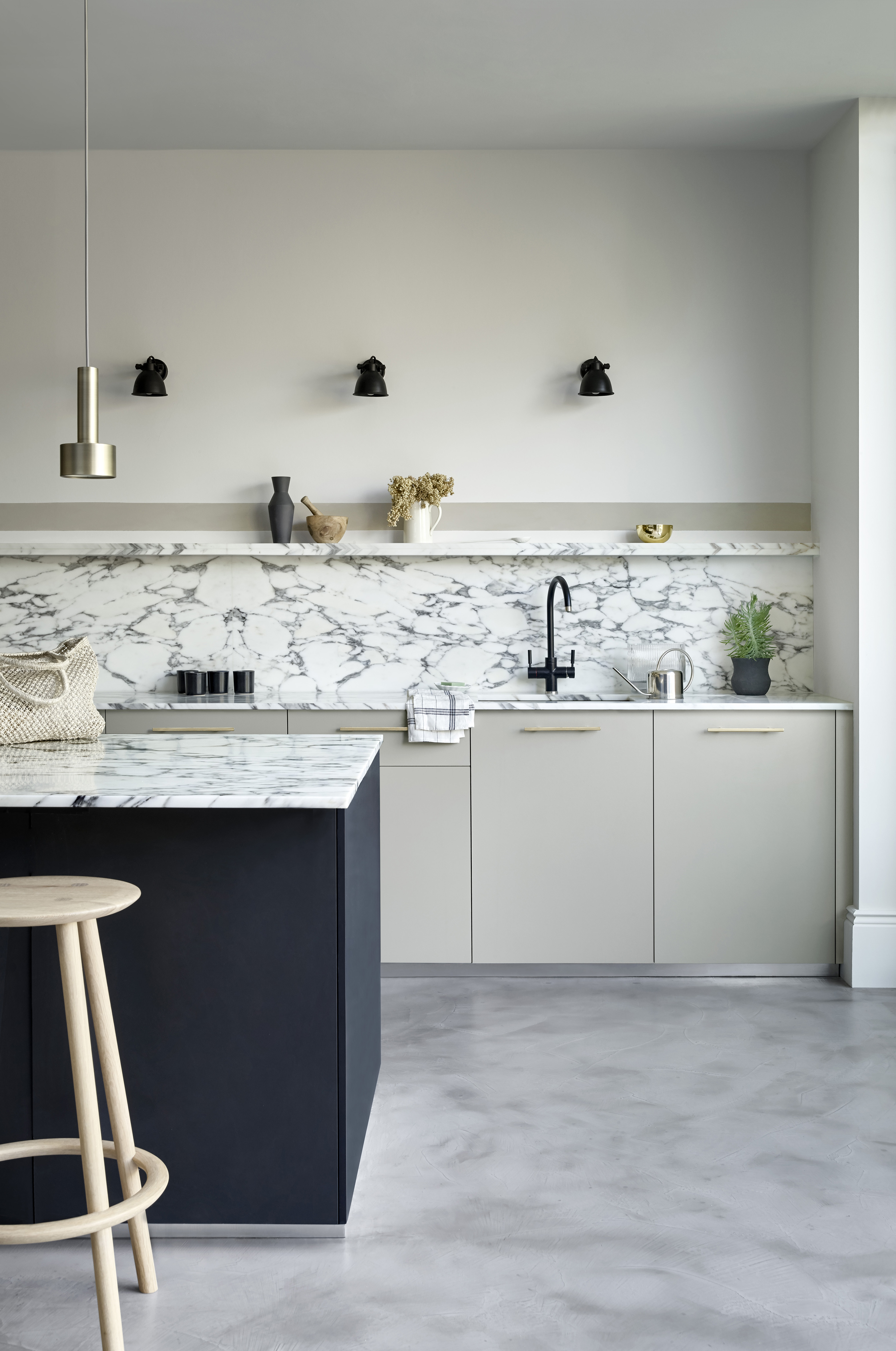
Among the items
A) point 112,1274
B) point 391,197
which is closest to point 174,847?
point 112,1274

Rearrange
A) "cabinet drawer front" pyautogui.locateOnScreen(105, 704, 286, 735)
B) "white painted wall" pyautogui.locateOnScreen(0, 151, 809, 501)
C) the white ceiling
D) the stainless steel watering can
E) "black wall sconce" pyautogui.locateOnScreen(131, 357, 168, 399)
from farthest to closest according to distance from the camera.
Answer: "white painted wall" pyautogui.locateOnScreen(0, 151, 809, 501)
"black wall sconce" pyautogui.locateOnScreen(131, 357, 168, 399)
the stainless steel watering can
"cabinet drawer front" pyautogui.locateOnScreen(105, 704, 286, 735)
the white ceiling

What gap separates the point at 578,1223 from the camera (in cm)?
215

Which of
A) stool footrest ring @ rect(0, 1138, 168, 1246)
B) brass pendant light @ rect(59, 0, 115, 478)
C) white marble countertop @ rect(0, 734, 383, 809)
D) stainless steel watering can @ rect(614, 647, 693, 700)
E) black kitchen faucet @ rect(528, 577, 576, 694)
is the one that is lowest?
stool footrest ring @ rect(0, 1138, 168, 1246)

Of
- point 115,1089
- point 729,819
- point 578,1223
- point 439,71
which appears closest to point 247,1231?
point 115,1089

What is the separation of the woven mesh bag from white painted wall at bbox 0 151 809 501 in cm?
177

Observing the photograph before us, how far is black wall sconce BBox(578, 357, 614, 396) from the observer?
4.09m

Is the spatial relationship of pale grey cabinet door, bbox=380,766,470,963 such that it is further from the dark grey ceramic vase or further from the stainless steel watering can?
the dark grey ceramic vase

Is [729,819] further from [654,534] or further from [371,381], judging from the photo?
[371,381]

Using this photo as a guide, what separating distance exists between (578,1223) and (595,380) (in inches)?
117

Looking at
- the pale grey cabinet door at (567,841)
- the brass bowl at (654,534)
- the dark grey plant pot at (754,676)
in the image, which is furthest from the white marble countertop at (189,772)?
the dark grey plant pot at (754,676)

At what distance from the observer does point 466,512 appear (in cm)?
427

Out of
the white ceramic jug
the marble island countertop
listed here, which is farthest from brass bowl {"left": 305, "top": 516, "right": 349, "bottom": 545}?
the marble island countertop

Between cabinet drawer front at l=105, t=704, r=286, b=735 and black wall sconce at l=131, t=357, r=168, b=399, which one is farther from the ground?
black wall sconce at l=131, t=357, r=168, b=399

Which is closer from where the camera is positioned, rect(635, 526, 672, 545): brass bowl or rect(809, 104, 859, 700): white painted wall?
rect(809, 104, 859, 700): white painted wall
